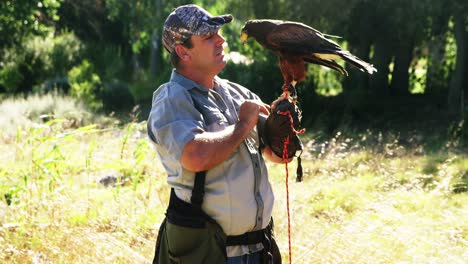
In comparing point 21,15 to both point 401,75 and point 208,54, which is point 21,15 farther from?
point 208,54

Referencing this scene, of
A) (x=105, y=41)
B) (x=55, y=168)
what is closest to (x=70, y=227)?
(x=55, y=168)

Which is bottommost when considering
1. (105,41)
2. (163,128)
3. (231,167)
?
(105,41)

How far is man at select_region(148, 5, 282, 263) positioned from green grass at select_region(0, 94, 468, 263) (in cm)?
145

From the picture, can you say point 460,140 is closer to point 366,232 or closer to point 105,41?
point 366,232

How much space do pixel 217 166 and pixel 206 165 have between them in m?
0.13

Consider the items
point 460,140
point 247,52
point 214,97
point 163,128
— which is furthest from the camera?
point 247,52

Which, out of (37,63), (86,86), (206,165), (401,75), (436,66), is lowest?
(86,86)

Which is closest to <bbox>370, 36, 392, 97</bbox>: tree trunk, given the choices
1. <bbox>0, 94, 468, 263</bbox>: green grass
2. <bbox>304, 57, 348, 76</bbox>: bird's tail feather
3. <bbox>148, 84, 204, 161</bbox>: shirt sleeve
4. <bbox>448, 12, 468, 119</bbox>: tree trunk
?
<bbox>448, 12, 468, 119</bbox>: tree trunk

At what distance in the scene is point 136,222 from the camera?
4.73 m

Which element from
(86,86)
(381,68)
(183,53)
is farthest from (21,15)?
(183,53)

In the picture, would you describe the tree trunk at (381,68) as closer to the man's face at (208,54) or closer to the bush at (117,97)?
the bush at (117,97)

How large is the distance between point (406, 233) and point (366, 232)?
27cm

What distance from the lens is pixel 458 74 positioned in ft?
42.0

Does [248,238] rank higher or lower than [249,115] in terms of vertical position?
lower
